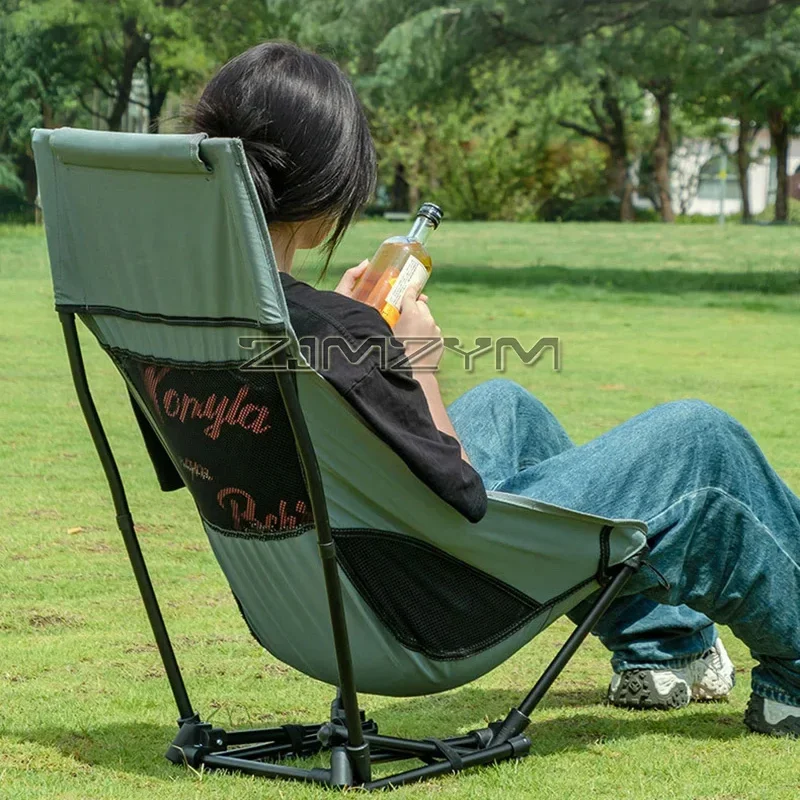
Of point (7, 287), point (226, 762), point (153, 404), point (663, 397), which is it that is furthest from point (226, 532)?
point (7, 287)

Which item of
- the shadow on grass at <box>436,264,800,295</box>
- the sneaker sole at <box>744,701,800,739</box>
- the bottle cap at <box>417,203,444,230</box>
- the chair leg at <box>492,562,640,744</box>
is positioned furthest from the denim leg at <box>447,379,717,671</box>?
the shadow on grass at <box>436,264,800,295</box>

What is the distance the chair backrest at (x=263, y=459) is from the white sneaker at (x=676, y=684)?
2.33 ft

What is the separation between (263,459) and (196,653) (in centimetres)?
159

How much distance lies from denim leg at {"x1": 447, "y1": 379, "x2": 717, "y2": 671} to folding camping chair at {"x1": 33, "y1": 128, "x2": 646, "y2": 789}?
0.54m

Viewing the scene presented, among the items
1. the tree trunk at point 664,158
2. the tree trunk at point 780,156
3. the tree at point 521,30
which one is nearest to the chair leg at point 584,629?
the tree at point 521,30

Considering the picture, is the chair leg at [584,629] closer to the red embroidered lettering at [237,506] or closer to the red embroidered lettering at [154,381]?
the red embroidered lettering at [237,506]

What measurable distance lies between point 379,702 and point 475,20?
16.6m

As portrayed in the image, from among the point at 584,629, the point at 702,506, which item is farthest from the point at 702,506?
the point at 584,629

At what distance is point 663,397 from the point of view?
404 inches

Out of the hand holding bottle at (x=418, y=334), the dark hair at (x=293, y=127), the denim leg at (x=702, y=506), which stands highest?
the dark hair at (x=293, y=127)

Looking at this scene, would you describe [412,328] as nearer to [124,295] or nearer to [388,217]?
[124,295]

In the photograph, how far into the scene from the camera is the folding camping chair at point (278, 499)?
8.80ft

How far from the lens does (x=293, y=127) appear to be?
2.87m

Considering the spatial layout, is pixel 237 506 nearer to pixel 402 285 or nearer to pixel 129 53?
pixel 402 285
